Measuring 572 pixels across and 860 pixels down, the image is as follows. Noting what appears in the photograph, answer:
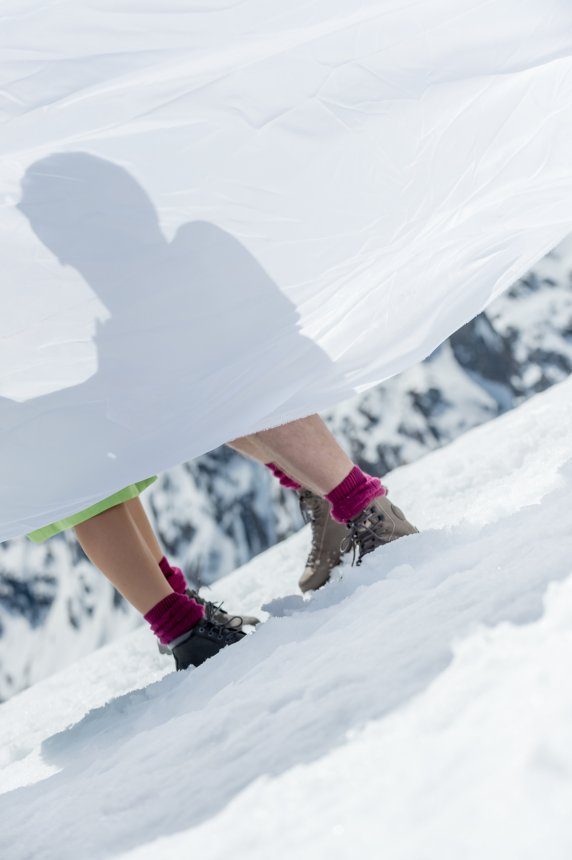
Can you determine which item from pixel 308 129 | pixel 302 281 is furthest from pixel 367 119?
pixel 302 281

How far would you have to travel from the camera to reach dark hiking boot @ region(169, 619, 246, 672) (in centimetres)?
133

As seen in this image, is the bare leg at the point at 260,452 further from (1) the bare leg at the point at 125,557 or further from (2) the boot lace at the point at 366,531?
(1) the bare leg at the point at 125,557

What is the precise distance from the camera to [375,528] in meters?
1.40

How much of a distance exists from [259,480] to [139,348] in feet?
9.74

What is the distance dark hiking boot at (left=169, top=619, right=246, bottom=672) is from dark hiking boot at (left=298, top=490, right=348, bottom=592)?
355 millimetres

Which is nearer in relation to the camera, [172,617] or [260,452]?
[172,617]

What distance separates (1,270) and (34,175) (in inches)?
5.2

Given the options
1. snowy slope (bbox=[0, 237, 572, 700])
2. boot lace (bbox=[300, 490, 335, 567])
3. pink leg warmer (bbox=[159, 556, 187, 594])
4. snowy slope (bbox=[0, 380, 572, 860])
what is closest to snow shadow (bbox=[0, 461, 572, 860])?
snowy slope (bbox=[0, 380, 572, 860])

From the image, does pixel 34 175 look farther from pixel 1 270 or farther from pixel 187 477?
pixel 187 477

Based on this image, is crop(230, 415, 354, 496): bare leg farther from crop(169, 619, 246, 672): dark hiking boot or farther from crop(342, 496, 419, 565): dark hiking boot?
crop(169, 619, 246, 672): dark hiking boot

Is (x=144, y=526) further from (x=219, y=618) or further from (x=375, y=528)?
(x=375, y=528)

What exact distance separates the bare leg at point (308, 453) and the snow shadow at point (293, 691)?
239 mm

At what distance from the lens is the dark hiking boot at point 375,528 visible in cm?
140

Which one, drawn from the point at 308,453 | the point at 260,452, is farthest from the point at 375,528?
the point at 260,452
